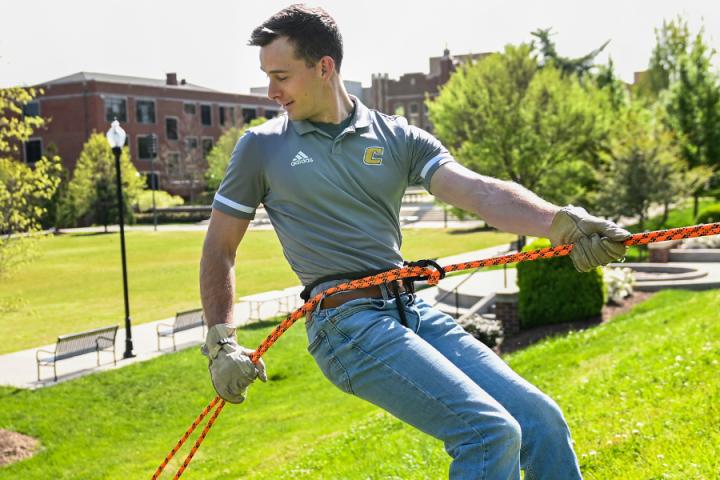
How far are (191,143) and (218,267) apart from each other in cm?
8173

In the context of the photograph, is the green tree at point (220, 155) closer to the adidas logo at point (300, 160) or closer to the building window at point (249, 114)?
the building window at point (249, 114)

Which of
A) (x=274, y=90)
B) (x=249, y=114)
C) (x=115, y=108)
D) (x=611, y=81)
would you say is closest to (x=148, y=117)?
(x=115, y=108)

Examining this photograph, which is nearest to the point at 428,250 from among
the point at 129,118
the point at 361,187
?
the point at 361,187

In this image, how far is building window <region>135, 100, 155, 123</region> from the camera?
3078 inches

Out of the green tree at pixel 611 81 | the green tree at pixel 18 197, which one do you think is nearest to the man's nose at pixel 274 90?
the green tree at pixel 18 197

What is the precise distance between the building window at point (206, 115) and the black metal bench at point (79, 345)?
69191 mm

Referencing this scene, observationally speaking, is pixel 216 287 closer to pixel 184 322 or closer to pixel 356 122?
pixel 356 122

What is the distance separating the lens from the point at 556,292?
54.1ft

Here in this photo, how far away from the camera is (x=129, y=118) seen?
77312 mm

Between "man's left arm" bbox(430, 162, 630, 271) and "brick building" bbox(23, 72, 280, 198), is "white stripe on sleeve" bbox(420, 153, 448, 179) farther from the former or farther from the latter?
"brick building" bbox(23, 72, 280, 198)

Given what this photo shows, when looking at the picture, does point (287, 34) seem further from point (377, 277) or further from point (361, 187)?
point (377, 277)

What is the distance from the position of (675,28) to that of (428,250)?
22324 millimetres

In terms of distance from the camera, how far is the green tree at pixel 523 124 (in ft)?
115

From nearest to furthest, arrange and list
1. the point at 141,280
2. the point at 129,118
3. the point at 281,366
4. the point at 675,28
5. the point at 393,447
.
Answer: the point at 393,447
the point at 281,366
the point at 141,280
the point at 675,28
the point at 129,118
